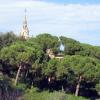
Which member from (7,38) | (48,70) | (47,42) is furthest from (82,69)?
(7,38)

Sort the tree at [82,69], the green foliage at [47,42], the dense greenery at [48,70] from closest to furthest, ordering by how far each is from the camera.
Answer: the dense greenery at [48,70], the tree at [82,69], the green foliage at [47,42]

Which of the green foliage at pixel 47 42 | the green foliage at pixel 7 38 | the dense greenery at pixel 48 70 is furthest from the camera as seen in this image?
the green foliage at pixel 7 38

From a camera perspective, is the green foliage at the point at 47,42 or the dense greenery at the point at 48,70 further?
the green foliage at the point at 47,42

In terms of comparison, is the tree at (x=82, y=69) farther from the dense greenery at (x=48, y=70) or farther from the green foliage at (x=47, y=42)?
the green foliage at (x=47, y=42)

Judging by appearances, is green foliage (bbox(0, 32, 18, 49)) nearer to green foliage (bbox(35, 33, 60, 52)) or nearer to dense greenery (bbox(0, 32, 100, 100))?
green foliage (bbox(35, 33, 60, 52))

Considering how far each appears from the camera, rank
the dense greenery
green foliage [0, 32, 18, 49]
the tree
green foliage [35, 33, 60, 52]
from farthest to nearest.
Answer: green foliage [0, 32, 18, 49], green foliage [35, 33, 60, 52], the tree, the dense greenery

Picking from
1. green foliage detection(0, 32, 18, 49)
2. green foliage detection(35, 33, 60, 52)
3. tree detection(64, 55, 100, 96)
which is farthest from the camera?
green foliage detection(0, 32, 18, 49)

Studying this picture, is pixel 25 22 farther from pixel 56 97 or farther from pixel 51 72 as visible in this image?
pixel 56 97

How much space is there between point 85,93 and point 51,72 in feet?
17.3

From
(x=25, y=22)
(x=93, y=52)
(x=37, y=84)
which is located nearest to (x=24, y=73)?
(x=37, y=84)

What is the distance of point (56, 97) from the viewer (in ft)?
115

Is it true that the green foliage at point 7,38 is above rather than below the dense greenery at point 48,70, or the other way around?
above

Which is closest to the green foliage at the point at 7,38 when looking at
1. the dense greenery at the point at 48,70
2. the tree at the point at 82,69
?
the dense greenery at the point at 48,70

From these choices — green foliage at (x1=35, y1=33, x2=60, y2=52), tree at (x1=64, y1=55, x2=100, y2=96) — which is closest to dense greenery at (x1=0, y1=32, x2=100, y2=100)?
tree at (x1=64, y1=55, x2=100, y2=96)
